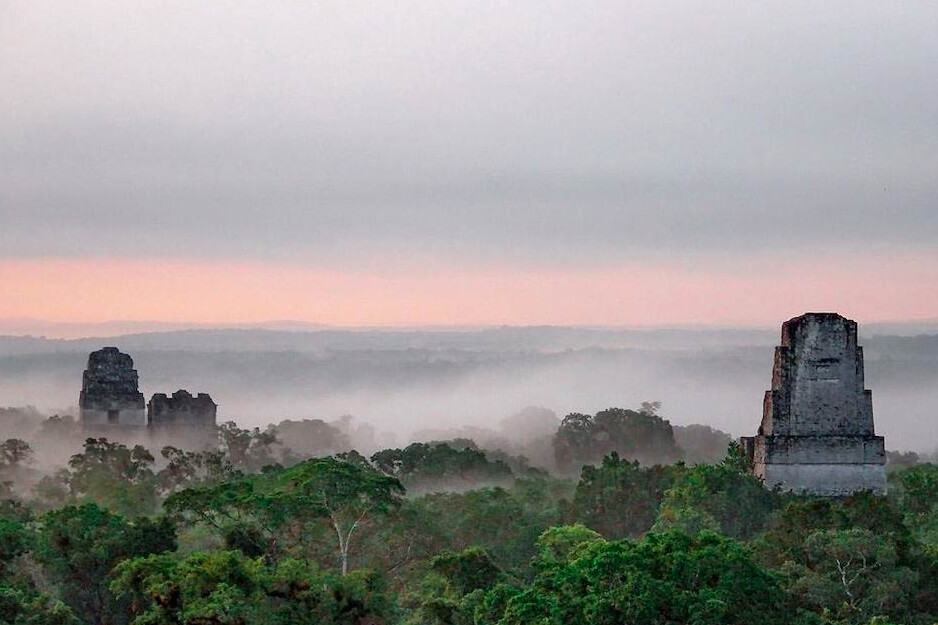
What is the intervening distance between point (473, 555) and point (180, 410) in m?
64.1

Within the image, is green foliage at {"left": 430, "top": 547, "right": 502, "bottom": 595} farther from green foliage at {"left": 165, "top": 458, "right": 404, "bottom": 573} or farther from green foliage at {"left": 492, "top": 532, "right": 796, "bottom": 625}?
green foliage at {"left": 492, "top": 532, "right": 796, "bottom": 625}

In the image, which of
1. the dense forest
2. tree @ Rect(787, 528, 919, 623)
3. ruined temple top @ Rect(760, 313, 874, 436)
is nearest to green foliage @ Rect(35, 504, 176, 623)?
the dense forest

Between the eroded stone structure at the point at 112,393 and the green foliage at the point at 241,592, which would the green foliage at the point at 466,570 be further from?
the eroded stone structure at the point at 112,393

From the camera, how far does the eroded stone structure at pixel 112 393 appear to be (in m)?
102

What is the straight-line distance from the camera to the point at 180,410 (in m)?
108

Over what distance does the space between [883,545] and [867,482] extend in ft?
65.7

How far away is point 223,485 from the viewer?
1893 inches

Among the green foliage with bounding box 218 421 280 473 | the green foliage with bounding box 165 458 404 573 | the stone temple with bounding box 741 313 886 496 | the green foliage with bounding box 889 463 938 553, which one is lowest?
the green foliage with bounding box 218 421 280 473

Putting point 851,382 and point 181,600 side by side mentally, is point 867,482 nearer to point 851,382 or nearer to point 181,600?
point 851,382

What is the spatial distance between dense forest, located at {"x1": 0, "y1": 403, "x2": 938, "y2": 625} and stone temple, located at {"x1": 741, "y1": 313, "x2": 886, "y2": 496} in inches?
68.1

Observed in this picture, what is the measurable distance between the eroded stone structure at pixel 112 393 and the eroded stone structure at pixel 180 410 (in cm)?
124

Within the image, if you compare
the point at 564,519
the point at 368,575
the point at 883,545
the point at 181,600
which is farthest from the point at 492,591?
the point at 564,519

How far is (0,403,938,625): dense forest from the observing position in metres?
37.3

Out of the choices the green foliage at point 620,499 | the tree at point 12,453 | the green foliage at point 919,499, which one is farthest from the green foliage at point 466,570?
the tree at point 12,453
